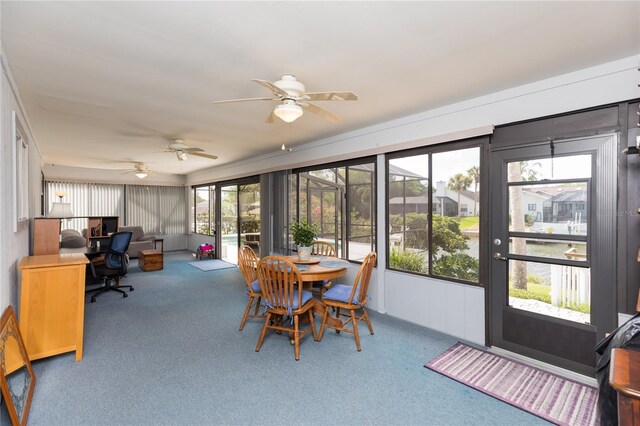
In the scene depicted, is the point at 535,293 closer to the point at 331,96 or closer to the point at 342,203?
the point at 331,96

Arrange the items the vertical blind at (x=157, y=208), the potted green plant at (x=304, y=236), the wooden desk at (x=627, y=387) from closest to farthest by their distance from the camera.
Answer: the wooden desk at (x=627, y=387) < the potted green plant at (x=304, y=236) < the vertical blind at (x=157, y=208)

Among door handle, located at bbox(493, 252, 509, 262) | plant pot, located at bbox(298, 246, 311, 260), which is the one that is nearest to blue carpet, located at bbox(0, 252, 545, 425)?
plant pot, located at bbox(298, 246, 311, 260)

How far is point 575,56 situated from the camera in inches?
85.4

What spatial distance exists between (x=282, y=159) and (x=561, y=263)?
431 centimetres

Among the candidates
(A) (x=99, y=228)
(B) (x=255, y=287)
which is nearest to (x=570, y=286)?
(B) (x=255, y=287)

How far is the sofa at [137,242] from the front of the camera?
756cm

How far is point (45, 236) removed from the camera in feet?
11.0

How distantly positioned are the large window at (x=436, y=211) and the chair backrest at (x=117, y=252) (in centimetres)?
398

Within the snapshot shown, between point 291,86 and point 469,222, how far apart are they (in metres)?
2.26

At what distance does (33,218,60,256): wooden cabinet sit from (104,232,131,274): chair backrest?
1.06 meters

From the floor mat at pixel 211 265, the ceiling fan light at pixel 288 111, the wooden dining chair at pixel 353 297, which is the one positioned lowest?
the floor mat at pixel 211 265

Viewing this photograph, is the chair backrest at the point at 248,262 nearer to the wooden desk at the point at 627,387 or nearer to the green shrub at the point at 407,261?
the green shrub at the point at 407,261

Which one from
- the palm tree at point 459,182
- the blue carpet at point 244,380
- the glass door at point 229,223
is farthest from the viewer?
the glass door at point 229,223

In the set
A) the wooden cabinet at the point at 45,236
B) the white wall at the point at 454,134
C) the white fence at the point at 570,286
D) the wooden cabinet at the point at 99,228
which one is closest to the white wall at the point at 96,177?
the wooden cabinet at the point at 99,228
